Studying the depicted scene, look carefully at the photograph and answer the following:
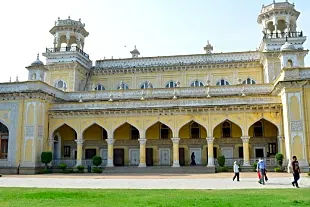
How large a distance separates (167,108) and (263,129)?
915 cm

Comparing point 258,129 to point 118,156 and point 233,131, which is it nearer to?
point 233,131

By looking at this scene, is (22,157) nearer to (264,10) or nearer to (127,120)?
(127,120)

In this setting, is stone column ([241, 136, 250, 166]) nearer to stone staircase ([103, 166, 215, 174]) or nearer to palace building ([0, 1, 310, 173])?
palace building ([0, 1, 310, 173])

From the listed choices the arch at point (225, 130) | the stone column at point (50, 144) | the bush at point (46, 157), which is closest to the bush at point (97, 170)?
the bush at point (46, 157)

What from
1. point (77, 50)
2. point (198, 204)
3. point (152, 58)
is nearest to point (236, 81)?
point (152, 58)

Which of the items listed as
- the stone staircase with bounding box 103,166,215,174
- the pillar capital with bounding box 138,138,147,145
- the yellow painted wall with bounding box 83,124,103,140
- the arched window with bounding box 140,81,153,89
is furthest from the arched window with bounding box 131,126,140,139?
the arched window with bounding box 140,81,153,89

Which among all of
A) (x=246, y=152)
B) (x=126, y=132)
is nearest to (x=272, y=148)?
(x=246, y=152)

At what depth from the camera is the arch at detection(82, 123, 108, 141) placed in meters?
35.0

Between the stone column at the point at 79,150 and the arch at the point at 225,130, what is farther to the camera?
the arch at the point at 225,130

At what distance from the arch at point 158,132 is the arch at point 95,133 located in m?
4.34

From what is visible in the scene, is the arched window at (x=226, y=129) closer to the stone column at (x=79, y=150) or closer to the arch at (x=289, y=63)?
the arch at (x=289, y=63)

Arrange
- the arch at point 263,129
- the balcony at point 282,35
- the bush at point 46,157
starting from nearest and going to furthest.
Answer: the bush at point 46,157 → the arch at point 263,129 → the balcony at point 282,35

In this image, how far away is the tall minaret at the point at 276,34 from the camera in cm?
3425

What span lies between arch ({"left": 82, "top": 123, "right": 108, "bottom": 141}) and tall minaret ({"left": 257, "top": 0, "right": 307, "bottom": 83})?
54.6 feet
